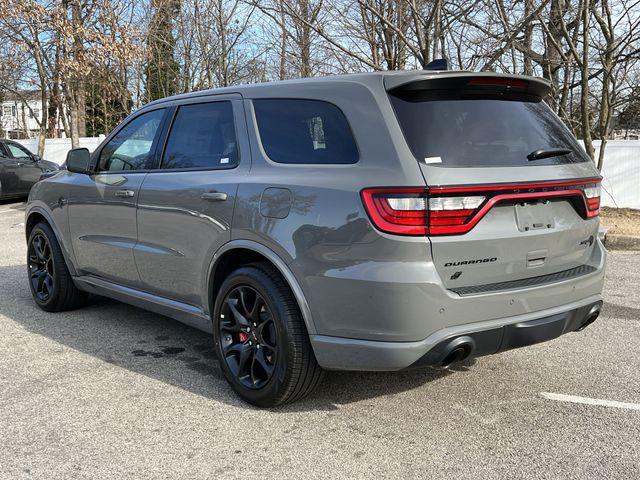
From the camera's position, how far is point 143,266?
14.8 feet

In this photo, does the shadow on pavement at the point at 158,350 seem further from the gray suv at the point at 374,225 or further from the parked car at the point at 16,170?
the parked car at the point at 16,170

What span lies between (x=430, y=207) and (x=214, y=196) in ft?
4.70

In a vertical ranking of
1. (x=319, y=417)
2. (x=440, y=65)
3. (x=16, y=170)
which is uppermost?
(x=440, y=65)

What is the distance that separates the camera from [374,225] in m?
2.99

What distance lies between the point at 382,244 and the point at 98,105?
29983 mm

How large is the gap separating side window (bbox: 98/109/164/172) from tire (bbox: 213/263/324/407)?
1400 mm

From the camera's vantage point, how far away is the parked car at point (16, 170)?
15.3 meters

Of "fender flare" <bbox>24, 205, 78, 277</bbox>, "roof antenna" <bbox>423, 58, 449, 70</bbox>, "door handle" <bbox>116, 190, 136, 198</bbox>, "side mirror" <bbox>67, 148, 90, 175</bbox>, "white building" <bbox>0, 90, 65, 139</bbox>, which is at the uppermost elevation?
"white building" <bbox>0, 90, 65, 139</bbox>

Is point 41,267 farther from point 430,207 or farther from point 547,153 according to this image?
point 547,153

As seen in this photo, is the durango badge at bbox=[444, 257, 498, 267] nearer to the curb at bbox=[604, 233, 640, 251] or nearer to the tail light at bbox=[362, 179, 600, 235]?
the tail light at bbox=[362, 179, 600, 235]

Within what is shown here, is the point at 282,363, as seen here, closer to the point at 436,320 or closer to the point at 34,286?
the point at 436,320

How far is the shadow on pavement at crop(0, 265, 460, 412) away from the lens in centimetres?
387

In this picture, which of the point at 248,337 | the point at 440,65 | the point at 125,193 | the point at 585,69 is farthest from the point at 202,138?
the point at 585,69

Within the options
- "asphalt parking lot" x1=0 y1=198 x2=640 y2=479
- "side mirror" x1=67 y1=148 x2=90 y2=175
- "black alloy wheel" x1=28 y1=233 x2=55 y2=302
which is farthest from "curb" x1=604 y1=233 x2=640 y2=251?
"black alloy wheel" x1=28 y1=233 x2=55 y2=302
